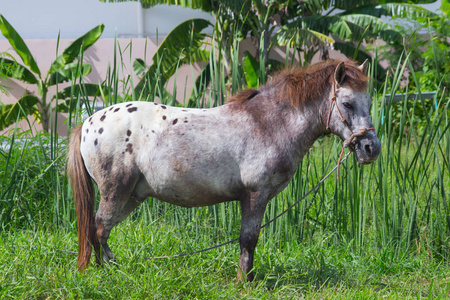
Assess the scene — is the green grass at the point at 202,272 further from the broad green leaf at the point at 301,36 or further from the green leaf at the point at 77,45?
the green leaf at the point at 77,45

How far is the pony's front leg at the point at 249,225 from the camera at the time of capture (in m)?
2.68

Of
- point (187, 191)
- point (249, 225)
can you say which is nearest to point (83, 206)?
point (187, 191)

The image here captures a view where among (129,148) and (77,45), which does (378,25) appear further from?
(129,148)

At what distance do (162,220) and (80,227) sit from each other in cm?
115

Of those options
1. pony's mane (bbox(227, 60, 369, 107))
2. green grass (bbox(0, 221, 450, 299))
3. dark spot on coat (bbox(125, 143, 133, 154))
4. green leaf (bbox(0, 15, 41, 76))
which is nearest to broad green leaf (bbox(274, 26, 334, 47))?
green leaf (bbox(0, 15, 41, 76))

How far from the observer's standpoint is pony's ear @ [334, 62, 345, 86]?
257 centimetres

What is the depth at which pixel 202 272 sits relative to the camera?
115 inches

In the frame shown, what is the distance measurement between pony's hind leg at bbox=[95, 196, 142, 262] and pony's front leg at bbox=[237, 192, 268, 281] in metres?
0.64

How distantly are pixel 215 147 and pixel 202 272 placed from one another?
2.54 feet

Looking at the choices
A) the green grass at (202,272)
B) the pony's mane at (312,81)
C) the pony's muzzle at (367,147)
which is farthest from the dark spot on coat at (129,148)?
the pony's muzzle at (367,147)

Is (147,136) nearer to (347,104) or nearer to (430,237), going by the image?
(347,104)

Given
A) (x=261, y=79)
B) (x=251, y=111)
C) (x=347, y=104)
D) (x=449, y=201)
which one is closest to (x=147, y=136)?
(x=251, y=111)

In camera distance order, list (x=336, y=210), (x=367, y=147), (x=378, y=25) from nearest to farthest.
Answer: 1. (x=367, y=147)
2. (x=336, y=210)
3. (x=378, y=25)

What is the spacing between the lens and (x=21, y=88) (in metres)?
11.1
